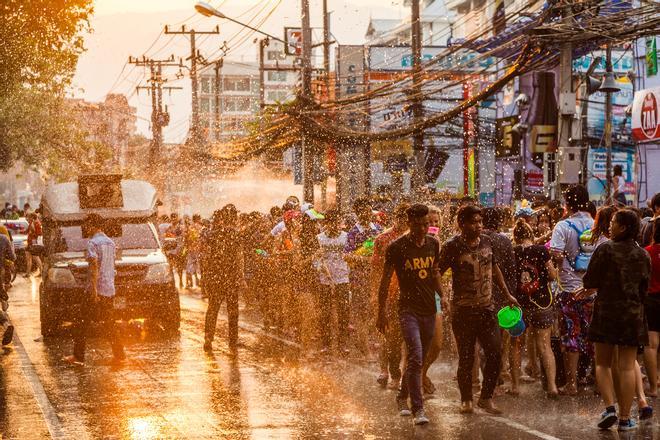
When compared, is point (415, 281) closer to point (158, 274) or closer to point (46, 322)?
point (158, 274)

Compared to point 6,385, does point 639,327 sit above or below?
above

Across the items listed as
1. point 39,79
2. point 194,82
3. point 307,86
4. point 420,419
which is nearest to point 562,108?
point 420,419

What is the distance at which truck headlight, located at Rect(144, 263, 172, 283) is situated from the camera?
672 inches

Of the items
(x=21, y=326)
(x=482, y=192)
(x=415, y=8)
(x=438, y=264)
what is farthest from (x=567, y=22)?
(x=482, y=192)

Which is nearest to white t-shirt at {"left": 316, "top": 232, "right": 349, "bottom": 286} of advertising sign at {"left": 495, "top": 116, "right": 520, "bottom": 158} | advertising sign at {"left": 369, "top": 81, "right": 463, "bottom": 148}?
advertising sign at {"left": 369, "top": 81, "right": 463, "bottom": 148}

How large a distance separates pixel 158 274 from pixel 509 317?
8177 mm

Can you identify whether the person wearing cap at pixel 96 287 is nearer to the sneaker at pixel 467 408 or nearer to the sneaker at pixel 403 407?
the sneaker at pixel 403 407

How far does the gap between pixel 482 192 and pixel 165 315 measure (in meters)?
33.7

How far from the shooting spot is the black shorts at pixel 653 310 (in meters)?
10.2

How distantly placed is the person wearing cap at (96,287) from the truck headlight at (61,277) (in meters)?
2.65

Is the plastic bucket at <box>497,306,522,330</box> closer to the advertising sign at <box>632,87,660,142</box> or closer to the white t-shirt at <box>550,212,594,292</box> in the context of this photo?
the white t-shirt at <box>550,212,594,292</box>

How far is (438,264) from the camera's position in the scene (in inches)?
391

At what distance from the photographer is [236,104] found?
132 m

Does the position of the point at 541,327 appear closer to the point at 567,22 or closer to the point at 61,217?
the point at 567,22
